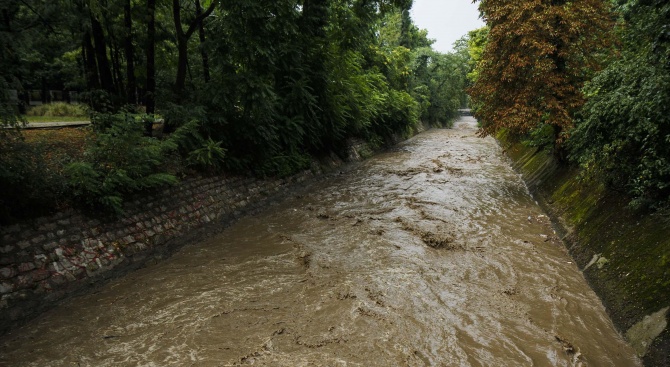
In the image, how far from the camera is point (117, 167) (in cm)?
816

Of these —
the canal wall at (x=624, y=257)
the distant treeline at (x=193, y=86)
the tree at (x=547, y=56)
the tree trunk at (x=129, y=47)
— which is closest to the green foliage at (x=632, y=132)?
the canal wall at (x=624, y=257)

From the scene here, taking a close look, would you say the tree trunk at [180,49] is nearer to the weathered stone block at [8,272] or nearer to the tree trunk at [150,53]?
the tree trunk at [150,53]

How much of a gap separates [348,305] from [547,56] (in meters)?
11.0

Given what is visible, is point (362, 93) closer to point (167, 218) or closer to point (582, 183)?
point (582, 183)

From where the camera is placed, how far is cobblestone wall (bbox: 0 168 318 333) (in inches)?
234

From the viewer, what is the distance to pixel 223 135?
12.0m

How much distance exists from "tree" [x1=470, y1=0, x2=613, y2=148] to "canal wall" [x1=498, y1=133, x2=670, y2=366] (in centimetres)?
282

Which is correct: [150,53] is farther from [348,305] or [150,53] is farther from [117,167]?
[348,305]

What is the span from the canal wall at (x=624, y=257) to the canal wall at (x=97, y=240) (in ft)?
28.2

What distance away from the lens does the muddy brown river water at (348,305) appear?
502 centimetres

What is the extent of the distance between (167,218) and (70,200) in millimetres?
2140

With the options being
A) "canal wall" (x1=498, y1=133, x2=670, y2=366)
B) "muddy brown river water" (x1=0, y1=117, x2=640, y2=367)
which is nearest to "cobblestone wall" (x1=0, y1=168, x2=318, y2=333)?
"muddy brown river water" (x1=0, y1=117, x2=640, y2=367)

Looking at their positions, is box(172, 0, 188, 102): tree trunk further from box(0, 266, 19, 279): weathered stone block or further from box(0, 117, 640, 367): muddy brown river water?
box(0, 266, 19, 279): weathered stone block

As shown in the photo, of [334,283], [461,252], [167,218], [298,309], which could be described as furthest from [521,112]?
[167,218]
